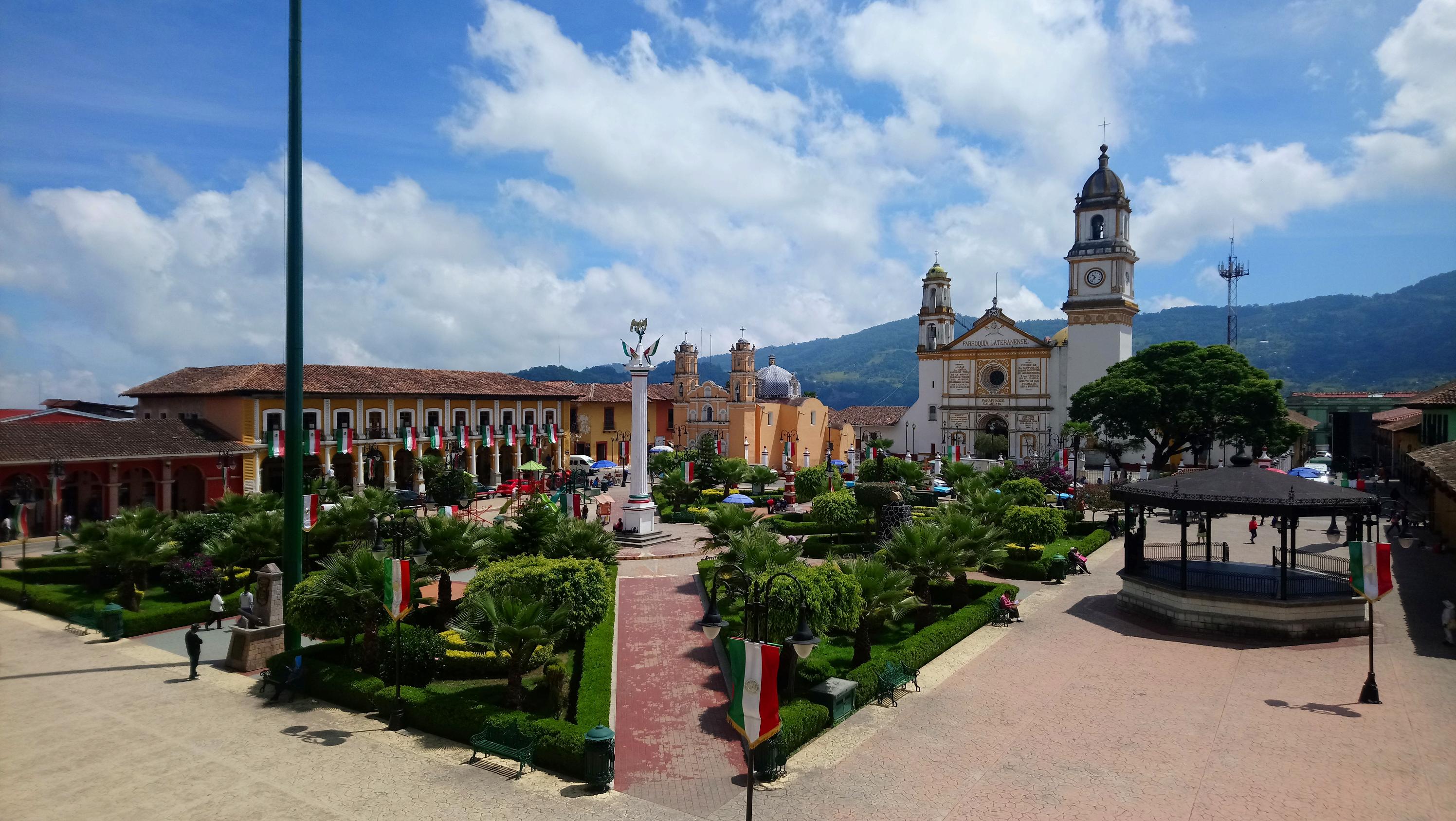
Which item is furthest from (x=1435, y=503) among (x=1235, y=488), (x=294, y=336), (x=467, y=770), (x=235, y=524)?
(x=235, y=524)

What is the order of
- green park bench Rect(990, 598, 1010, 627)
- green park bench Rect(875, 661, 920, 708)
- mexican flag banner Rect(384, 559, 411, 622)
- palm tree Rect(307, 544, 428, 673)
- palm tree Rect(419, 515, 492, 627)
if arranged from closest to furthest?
mexican flag banner Rect(384, 559, 411, 622)
green park bench Rect(875, 661, 920, 708)
palm tree Rect(307, 544, 428, 673)
palm tree Rect(419, 515, 492, 627)
green park bench Rect(990, 598, 1010, 627)

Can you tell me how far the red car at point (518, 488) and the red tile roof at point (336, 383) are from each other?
763 cm

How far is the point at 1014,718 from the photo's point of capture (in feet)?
42.0

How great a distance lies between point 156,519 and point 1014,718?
22710mm

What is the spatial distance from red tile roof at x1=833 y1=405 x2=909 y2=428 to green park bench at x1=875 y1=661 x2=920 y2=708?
56092mm

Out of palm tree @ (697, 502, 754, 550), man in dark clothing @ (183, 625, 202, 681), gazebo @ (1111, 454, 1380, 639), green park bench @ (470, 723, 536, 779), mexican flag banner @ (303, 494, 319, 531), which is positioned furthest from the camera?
mexican flag banner @ (303, 494, 319, 531)

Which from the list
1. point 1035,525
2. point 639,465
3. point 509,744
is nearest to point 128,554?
point 509,744

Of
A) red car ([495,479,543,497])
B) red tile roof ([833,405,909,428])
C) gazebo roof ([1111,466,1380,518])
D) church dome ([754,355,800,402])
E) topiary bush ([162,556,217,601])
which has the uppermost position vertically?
church dome ([754,355,800,402])

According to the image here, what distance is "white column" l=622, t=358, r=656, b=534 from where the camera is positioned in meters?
28.9

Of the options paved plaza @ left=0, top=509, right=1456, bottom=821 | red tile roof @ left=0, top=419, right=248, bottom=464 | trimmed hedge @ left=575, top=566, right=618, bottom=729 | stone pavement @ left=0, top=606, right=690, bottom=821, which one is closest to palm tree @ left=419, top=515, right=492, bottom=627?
trimmed hedge @ left=575, top=566, right=618, bottom=729

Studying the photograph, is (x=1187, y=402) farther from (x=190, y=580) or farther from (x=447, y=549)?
(x=190, y=580)

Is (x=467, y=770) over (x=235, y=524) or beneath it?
beneath

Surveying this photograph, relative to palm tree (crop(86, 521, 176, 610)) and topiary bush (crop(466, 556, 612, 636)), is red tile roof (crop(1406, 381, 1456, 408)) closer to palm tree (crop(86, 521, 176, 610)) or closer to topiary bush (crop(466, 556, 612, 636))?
topiary bush (crop(466, 556, 612, 636))

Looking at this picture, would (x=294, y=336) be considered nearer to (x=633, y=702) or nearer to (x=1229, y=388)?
(x=633, y=702)
